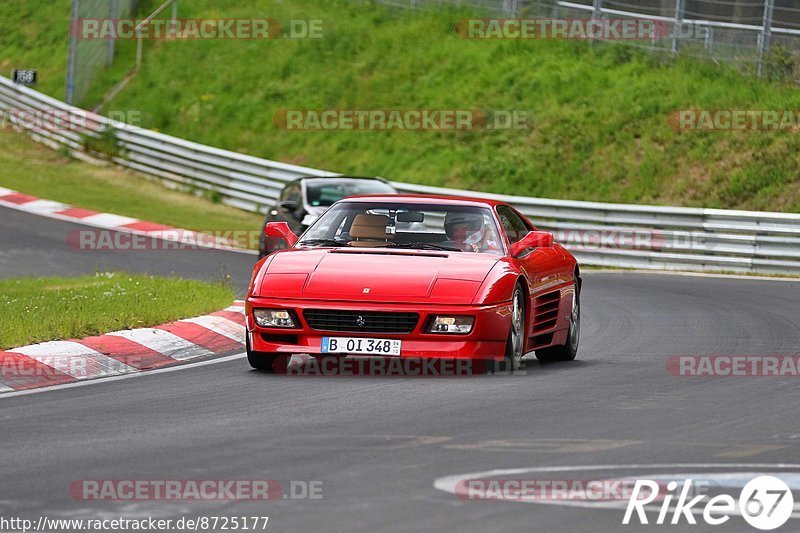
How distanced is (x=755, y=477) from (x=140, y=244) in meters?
19.0

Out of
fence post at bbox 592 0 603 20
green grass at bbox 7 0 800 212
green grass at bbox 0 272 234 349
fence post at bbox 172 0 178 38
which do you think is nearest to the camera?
green grass at bbox 0 272 234 349

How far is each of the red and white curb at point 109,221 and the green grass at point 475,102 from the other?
687 centimetres

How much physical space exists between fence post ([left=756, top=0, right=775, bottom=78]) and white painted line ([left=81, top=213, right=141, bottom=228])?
12758mm

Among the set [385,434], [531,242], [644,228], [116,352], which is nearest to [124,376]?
[116,352]

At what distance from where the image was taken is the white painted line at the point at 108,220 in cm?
2694

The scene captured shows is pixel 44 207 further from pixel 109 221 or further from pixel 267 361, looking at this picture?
pixel 267 361

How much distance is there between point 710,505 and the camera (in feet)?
19.7

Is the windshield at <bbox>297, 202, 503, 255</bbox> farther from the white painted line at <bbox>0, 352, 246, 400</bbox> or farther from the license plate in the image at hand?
the license plate

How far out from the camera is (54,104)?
117 feet

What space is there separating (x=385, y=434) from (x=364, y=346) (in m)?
2.45

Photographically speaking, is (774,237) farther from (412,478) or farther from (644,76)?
(412,478)

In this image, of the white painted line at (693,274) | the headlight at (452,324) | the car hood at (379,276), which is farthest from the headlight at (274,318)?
the white painted line at (693,274)

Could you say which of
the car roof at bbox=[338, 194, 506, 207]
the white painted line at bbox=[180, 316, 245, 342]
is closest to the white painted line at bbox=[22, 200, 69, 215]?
the white painted line at bbox=[180, 316, 245, 342]

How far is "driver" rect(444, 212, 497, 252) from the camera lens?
11.2 m
